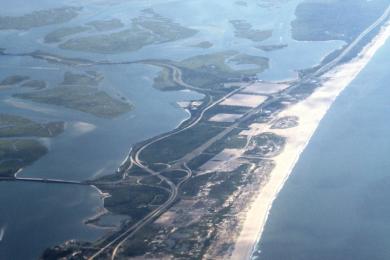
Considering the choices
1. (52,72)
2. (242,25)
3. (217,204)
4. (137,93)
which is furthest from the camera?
(242,25)

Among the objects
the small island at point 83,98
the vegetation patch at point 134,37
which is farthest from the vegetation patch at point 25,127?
the vegetation patch at point 134,37

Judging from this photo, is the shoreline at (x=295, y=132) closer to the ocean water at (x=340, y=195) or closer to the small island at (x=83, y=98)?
the ocean water at (x=340, y=195)

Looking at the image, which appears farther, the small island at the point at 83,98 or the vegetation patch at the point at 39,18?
the vegetation patch at the point at 39,18

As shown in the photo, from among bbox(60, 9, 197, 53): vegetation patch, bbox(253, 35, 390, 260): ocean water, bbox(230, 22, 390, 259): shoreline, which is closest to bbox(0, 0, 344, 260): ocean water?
bbox(60, 9, 197, 53): vegetation patch

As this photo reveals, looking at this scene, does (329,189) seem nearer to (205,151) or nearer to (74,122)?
(205,151)

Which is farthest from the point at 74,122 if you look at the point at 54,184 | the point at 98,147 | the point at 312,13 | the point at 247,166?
the point at 312,13

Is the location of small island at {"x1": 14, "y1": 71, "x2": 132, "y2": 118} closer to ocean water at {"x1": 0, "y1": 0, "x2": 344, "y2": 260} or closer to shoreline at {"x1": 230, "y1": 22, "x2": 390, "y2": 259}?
ocean water at {"x1": 0, "y1": 0, "x2": 344, "y2": 260}

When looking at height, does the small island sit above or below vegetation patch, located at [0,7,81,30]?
below
